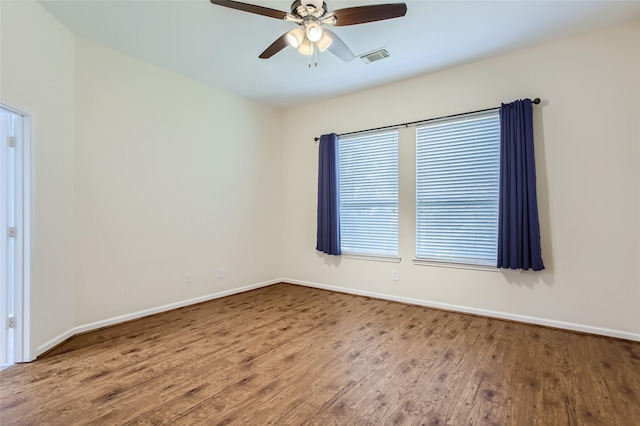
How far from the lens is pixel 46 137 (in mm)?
2785

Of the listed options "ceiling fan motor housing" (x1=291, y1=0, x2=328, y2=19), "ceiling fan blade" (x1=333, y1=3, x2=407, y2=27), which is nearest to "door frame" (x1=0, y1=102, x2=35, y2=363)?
"ceiling fan motor housing" (x1=291, y1=0, x2=328, y2=19)

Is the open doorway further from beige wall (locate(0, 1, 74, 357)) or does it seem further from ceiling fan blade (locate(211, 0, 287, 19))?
ceiling fan blade (locate(211, 0, 287, 19))

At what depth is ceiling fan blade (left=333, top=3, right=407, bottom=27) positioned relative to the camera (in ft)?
7.37

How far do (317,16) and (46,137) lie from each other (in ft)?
8.47

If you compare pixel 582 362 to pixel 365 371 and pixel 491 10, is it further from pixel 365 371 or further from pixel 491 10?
pixel 491 10

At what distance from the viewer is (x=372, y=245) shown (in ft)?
15.1

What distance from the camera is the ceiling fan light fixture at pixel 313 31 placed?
249 centimetres

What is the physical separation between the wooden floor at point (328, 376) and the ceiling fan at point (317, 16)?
2.66 metres

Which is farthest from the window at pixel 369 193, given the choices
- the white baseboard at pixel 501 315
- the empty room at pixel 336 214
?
the white baseboard at pixel 501 315

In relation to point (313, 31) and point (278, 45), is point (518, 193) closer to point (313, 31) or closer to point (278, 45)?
point (313, 31)

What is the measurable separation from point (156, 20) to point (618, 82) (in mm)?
4418

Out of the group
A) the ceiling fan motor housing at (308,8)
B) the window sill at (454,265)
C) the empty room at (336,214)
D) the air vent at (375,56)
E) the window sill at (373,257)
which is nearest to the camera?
the empty room at (336,214)

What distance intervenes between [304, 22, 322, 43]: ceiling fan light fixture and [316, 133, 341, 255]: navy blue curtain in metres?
2.31

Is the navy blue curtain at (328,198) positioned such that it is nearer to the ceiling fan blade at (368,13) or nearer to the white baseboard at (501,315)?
the white baseboard at (501,315)
